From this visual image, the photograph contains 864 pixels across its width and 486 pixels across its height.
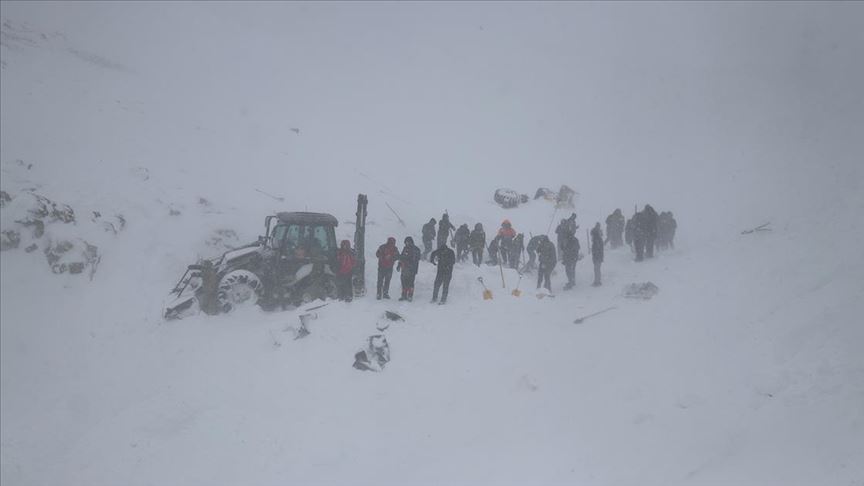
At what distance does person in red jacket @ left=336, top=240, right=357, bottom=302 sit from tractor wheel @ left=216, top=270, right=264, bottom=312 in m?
1.69

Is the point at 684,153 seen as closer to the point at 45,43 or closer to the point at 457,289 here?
the point at 457,289

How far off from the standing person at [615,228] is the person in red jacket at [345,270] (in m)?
11.7

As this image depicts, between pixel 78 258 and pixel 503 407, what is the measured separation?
34.9ft

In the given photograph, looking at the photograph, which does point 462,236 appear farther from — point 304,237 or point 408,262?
point 304,237

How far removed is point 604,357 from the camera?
751 centimetres

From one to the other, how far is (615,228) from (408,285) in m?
10.8

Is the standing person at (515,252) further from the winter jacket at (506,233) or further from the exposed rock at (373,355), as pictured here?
the exposed rock at (373,355)

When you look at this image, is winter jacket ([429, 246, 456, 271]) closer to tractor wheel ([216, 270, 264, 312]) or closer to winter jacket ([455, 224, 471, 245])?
A: tractor wheel ([216, 270, 264, 312])

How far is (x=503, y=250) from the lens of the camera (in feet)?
50.8

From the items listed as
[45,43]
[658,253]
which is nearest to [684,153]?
[658,253]

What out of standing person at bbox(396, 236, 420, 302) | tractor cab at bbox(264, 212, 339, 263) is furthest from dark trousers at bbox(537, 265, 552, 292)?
tractor cab at bbox(264, 212, 339, 263)

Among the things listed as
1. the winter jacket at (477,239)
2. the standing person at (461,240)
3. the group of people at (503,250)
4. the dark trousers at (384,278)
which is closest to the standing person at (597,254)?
the group of people at (503,250)

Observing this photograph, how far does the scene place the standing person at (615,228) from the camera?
57.9 feet

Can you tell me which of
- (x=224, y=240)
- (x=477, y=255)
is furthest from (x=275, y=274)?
(x=477, y=255)
